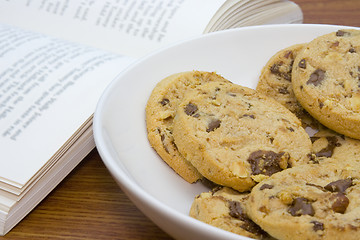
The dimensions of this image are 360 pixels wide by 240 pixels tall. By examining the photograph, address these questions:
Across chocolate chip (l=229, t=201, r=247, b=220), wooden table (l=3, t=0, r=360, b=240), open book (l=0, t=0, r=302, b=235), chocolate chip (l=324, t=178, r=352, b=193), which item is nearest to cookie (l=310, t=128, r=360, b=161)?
chocolate chip (l=324, t=178, r=352, b=193)

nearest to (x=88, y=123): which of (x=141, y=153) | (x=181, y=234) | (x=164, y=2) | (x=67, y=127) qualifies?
(x=67, y=127)

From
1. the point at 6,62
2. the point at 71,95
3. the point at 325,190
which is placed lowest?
the point at 6,62

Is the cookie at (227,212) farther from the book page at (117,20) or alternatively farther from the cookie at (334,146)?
the book page at (117,20)

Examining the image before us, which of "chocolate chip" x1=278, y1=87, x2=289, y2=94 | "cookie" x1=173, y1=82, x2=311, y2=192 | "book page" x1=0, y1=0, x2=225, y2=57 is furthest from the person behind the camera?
"book page" x1=0, y1=0, x2=225, y2=57

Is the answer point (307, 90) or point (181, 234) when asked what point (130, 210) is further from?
point (307, 90)

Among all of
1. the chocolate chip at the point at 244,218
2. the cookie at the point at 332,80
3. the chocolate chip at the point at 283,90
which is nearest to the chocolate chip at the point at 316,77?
the cookie at the point at 332,80

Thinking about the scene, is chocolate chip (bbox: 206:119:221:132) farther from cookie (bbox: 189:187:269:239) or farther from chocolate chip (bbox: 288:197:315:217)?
chocolate chip (bbox: 288:197:315:217)
